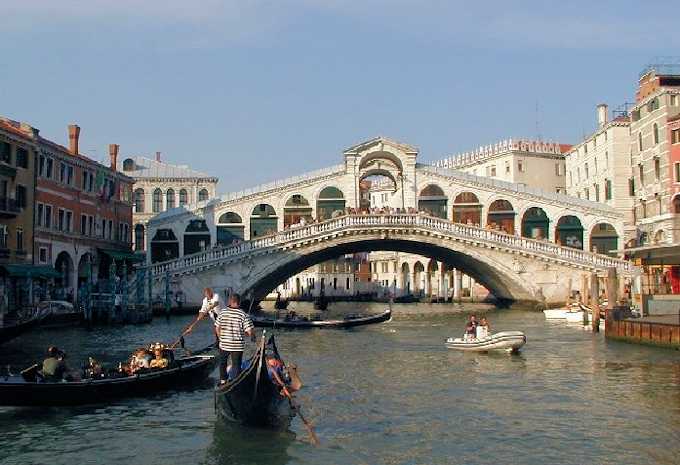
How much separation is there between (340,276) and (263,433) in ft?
179

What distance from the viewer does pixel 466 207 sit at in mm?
36562

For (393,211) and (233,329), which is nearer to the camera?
(233,329)

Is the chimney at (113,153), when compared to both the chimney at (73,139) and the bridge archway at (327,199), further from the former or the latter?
the bridge archway at (327,199)

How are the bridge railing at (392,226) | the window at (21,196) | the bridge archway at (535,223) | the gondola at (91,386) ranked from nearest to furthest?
the gondola at (91,386)
the window at (21,196)
the bridge railing at (392,226)
the bridge archway at (535,223)

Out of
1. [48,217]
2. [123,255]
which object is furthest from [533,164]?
[48,217]

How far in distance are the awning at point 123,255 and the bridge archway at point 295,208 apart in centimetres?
693

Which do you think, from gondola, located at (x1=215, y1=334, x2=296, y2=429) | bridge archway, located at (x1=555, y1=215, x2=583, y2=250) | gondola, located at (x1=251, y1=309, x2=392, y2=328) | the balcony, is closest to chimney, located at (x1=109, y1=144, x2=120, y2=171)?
the balcony

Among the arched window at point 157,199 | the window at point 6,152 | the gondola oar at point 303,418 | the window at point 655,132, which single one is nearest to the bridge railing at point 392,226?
the window at point 655,132

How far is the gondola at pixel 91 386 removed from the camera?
35.3ft

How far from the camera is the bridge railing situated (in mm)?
31688

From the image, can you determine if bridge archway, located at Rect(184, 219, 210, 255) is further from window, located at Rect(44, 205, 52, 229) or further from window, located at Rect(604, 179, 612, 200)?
window, located at Rect(604, 179, 612, 200)

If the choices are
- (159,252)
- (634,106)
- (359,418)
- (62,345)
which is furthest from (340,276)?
(359,418)

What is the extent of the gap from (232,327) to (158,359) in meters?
3.47

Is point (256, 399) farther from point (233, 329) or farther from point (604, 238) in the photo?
point (604, 238)
